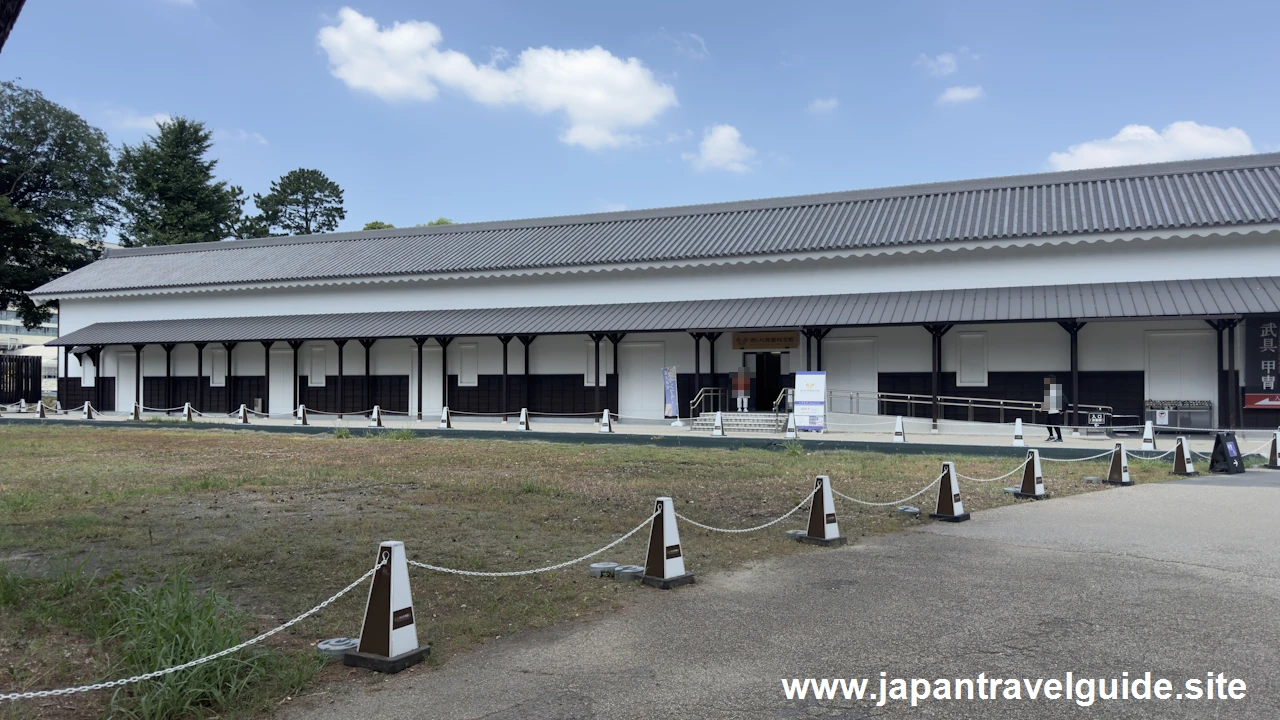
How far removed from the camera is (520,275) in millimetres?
34469

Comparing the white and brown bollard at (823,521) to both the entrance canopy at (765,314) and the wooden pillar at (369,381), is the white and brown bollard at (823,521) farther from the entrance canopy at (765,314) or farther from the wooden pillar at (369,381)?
the wooden pillar at (369,381)

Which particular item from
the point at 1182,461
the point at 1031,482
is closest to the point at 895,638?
the point at 1031,482

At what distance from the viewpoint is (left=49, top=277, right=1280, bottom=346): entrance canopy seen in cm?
2383

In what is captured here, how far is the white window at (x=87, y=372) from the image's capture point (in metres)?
40.0

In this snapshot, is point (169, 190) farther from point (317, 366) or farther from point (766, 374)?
point (766, 374)

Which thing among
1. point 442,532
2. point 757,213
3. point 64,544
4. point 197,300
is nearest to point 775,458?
point 442,532

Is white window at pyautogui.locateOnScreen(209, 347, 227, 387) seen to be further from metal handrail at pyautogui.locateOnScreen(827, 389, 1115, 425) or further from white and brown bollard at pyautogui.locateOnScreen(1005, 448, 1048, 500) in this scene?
white and brown bollard at pyautogui.locateOnScreen(1005, 448, 1048, 500)

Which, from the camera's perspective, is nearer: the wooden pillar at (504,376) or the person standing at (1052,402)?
the person standing at (1052,402)

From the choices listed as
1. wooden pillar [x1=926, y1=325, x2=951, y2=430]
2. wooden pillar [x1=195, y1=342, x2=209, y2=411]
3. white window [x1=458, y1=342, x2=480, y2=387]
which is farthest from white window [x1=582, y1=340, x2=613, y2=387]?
wooden pillar [x1=195, y1=342, x2=209, y2=411]

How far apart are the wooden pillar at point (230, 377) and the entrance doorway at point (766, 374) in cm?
2071

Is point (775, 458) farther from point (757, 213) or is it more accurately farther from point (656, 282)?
point (757, 213)

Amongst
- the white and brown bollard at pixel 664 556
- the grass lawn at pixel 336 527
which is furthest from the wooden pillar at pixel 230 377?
the white and brown bollard at pixel 664 556

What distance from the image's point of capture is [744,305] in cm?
3006

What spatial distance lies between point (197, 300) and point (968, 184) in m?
32.8
